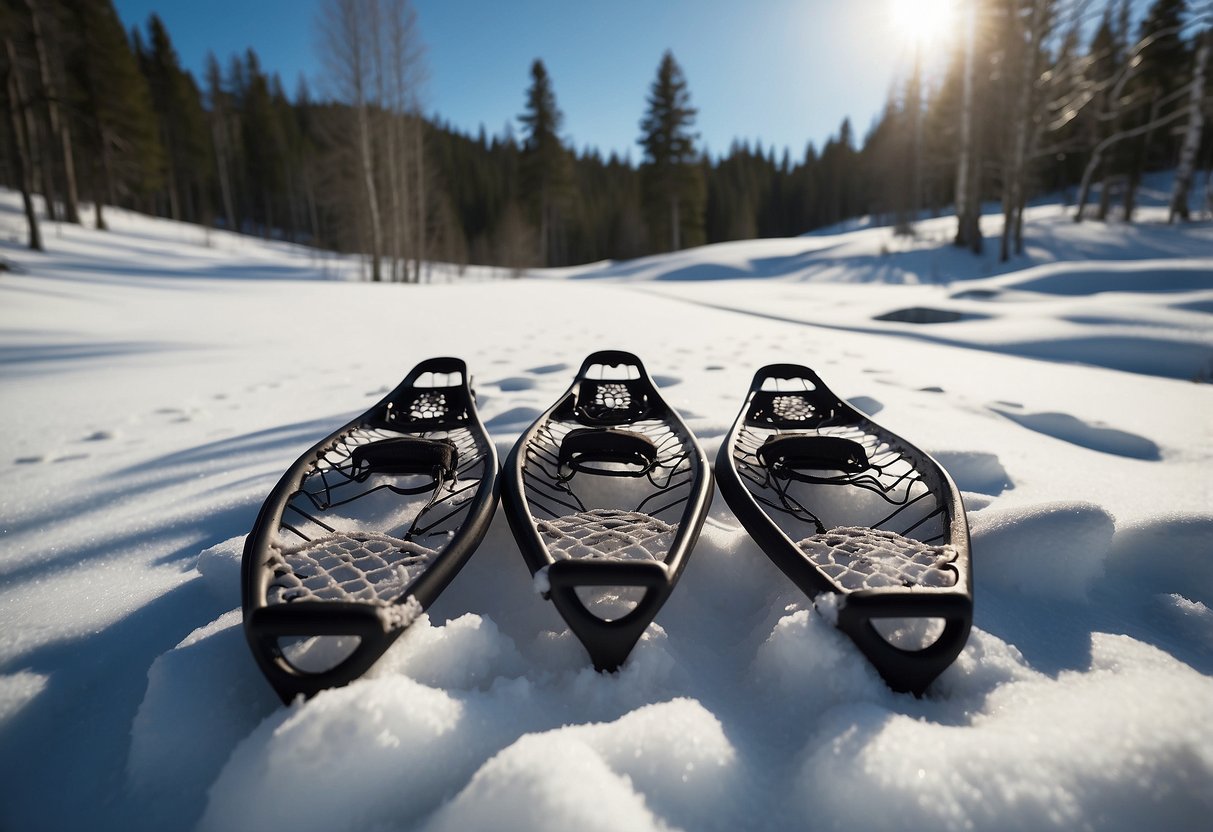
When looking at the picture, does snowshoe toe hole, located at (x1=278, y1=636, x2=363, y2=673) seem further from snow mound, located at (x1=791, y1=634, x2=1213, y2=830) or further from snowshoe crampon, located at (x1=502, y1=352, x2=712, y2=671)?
snow mound, located at (x1=791, y1=634, x2=1213, y2=830)

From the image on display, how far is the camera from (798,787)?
0.79 metres

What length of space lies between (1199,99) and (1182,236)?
14.3ft

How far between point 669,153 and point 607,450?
96.5ft

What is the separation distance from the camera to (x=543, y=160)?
2911 cm

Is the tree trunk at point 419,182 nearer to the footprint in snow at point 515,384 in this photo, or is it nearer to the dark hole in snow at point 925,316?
the dark hole in snow at point 925,316

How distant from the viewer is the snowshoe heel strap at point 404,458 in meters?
1.60

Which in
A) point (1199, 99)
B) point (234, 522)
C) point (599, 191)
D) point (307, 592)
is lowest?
point (234, 522)

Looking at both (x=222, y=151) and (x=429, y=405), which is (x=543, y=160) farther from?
(x=429, y=405)

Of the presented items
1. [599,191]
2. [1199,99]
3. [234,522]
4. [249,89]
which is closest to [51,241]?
[234,522]

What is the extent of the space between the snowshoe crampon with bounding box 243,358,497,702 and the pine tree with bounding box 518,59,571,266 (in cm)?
2882

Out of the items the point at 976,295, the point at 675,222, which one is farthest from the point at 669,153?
the point at 976,295

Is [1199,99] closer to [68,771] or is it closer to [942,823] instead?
[942,823]

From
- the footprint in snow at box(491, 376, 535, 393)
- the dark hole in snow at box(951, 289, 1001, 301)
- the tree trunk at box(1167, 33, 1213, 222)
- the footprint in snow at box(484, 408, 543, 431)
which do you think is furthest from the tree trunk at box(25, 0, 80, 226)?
the tree trunk at box(1167, 33, 1213, 222)

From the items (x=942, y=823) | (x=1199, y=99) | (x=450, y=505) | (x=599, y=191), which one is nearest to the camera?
(x=942, y=823)
